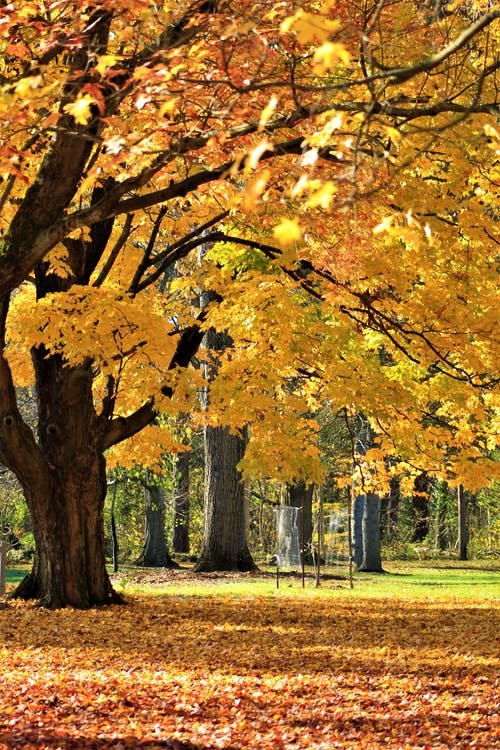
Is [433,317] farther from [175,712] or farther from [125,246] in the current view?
[175,712]

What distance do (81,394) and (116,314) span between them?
6.09 feet

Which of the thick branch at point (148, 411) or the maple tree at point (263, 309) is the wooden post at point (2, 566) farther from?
the thick branch at point (148, 411)

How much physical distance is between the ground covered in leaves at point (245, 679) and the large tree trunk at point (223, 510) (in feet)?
24.9

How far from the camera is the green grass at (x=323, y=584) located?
15.2 meters

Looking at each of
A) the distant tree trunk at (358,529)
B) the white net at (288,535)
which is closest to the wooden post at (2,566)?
the white net at (288,535)

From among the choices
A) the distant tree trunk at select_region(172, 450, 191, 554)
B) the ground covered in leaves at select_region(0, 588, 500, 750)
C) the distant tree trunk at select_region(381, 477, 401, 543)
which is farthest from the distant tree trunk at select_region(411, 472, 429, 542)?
the ground covered in leaves at select_region(0, 588, 500, 750)

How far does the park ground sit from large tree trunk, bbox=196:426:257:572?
234 inches

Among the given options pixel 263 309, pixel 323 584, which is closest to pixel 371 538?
pixel 323 584

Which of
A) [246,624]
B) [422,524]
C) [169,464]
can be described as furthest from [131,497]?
[246,624]

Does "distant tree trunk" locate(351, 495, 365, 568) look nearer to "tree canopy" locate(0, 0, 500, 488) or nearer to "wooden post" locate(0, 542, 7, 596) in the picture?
"tree canopy" locate(0, 0, 500, 488)

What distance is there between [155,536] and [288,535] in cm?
381

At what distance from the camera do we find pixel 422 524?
3597 cm

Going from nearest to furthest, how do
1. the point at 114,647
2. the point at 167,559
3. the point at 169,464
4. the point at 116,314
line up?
1. the point at 114,647
2. the point at 116,314
3. the point at 167,559
4. the point at 169,464

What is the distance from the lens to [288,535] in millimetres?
21484
